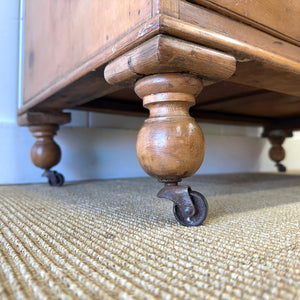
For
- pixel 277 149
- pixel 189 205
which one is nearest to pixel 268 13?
pixel 189 205

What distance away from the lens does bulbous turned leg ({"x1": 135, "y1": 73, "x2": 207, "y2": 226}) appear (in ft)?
1.34

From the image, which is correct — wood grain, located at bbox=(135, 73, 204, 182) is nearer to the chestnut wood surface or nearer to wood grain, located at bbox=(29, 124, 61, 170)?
the chestnut wood surface

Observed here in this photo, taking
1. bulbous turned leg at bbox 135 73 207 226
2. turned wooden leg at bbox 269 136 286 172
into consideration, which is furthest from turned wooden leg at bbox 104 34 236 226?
turned wooden leg at bbox 269 136 286 172

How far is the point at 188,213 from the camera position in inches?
16.6

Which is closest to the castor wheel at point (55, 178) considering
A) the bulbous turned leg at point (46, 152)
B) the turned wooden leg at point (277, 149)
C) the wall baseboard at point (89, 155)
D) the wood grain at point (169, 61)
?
the bulbous turned leg at point (46, 152)

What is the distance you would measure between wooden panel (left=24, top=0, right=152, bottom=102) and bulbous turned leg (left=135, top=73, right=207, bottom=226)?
0.10m

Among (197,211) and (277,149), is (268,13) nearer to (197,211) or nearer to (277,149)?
(197,211)

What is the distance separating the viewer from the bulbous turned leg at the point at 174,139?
1.34 feet

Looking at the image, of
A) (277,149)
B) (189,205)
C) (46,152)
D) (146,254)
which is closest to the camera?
(146,254)

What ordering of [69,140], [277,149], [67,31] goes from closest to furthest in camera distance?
[67,31] < [69,140] < [277,149]

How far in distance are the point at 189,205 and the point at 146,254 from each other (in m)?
0.13

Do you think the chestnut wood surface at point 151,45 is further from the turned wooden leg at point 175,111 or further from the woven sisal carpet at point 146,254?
the woven sisal carpet at point 146,254

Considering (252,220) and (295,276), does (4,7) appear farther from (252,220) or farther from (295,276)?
(295,276)

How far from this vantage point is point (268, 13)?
481 millimetres
